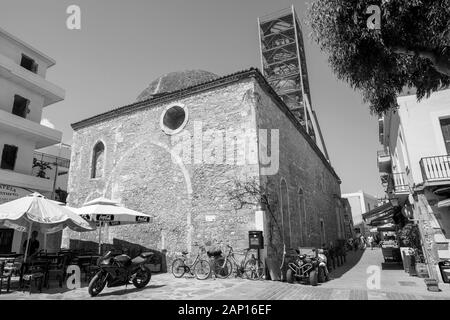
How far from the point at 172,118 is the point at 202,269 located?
6.78 meters

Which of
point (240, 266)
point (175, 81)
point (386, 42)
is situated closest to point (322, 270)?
point (240, 266)

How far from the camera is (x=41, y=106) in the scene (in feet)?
57.4

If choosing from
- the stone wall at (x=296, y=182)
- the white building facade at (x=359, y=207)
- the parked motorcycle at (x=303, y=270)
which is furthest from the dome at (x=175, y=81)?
the white building facade at (x=359, y=207)

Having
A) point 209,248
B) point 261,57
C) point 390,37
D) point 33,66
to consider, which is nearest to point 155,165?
point 209,248

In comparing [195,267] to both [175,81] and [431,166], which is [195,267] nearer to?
[431,166]

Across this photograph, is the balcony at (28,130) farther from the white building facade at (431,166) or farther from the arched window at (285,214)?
the white building facade at (431,166)

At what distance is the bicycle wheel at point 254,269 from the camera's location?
8.94 m

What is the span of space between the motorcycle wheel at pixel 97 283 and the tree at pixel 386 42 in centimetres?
721

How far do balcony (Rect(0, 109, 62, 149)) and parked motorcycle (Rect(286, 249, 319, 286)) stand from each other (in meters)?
15.4

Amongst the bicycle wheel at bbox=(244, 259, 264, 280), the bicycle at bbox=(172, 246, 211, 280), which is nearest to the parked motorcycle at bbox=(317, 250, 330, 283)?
the bicycle wheel at bbox=(244, 259, 264, 280)

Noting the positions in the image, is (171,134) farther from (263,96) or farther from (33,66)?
(33,66)

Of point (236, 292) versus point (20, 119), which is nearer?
point (236, 292)

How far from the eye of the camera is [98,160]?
1478 centimetres

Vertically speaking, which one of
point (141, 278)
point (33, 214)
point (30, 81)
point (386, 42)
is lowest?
point (141, 278)
